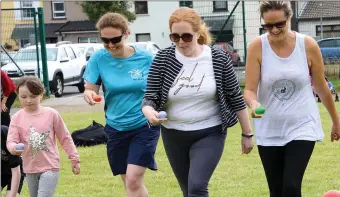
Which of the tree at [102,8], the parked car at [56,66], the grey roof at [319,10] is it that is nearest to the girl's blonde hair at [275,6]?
the parked car at [56,66]

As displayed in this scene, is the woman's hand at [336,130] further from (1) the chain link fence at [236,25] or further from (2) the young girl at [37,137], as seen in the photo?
(1) the chain link fence at [236,25]

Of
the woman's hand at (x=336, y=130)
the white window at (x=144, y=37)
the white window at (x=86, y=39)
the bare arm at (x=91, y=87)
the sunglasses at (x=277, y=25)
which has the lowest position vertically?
the white window at (x=86, y=39)

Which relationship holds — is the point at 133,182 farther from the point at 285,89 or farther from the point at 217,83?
the point at 285,89

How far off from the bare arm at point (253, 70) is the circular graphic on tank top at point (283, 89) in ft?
0.46

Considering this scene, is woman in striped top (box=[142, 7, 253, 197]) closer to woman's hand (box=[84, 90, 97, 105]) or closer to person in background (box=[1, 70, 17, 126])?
woman's hand (box=[84, 90, 97, 105])

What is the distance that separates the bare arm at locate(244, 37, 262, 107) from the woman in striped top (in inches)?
5.4

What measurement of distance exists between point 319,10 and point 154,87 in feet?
80.4

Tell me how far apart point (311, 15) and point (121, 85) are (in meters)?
21.2

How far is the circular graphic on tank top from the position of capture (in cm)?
524

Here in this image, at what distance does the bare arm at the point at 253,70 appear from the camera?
5.30 meters

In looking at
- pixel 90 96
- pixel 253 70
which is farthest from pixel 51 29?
pixel 253 70

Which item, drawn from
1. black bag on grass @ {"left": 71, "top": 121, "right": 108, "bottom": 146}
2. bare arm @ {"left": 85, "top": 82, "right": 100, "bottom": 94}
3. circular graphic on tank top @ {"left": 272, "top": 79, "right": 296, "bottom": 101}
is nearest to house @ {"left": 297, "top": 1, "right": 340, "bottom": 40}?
black bag on grass @ {"left": 71, "top": 121, "right": 108, "bottom": 146}

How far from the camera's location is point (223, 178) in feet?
28.4

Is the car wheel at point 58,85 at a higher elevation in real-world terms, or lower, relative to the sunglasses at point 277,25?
lower
